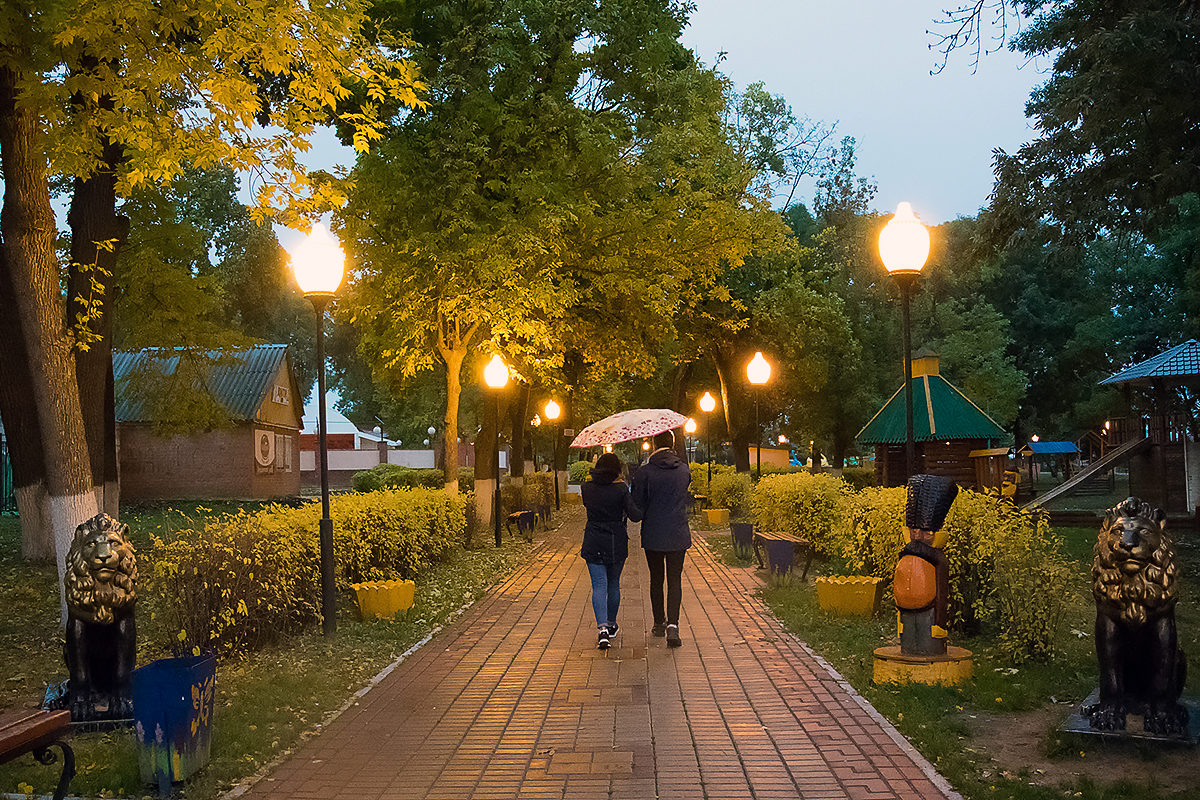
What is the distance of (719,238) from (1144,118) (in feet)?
27.5

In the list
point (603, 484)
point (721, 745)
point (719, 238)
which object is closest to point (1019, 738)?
point (721, 745)

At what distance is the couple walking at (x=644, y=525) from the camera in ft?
31.5

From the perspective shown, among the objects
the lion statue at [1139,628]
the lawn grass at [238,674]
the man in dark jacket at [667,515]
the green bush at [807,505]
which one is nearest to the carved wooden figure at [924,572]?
the lion statue at [1139,628]

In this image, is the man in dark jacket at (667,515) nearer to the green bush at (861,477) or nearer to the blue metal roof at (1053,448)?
the green bush at (861,477)

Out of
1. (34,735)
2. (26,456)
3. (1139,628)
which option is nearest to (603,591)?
(1139,628)

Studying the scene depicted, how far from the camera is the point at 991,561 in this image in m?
8.74

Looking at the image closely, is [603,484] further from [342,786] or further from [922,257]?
[342,786]

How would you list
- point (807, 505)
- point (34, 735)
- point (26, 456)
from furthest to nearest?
point (26, 456) → point (807, 505) → point (34, 735)

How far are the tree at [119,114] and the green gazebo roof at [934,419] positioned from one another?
20.8m

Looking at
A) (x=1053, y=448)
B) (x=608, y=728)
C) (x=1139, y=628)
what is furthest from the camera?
(x=1053, y=448)

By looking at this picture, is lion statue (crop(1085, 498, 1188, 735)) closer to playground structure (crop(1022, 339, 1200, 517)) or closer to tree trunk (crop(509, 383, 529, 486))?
playground structure (crop(1022, 339, 1200, 517))

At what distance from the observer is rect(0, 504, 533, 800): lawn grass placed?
5.80m

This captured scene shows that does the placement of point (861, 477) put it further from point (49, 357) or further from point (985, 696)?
point (49, 357)

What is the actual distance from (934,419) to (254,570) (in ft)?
74.4
